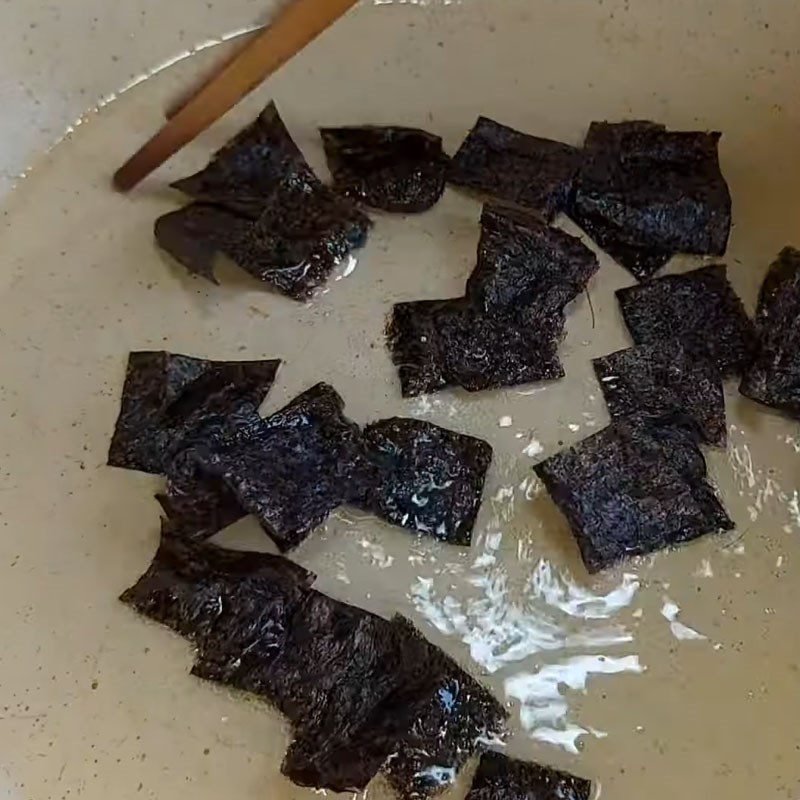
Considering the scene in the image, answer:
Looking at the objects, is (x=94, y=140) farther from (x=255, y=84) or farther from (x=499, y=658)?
(x=499, y=658)

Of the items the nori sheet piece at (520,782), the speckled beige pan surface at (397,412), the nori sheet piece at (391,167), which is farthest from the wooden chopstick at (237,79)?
the nori sheet piece at (520,782)

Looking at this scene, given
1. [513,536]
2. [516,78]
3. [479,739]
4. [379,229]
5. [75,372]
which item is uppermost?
[516,78]

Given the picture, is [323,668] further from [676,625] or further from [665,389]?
[665,389]

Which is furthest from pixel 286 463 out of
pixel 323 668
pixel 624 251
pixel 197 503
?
pixel 624 251

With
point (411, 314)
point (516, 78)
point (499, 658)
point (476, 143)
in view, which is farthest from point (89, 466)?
point (516, 78)

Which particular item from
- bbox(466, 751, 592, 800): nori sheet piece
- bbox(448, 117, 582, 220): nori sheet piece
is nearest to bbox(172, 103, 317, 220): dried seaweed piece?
bbox(448, 117, 582, 220): nori sheet piece

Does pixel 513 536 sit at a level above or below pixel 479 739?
above

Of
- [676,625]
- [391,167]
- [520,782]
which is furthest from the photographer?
[391,167]

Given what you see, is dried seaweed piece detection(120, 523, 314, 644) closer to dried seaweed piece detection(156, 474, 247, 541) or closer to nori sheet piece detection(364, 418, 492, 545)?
dried seaweed piece detection(156, 474, 247, 541)
